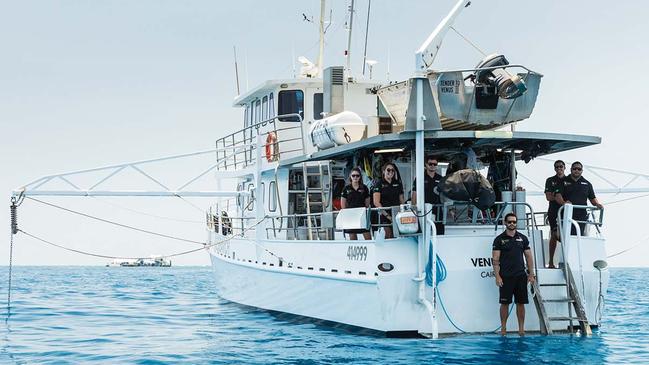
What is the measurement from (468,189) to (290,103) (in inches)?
317

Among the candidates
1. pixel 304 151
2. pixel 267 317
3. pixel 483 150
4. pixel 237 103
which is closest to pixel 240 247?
pixel 267 317

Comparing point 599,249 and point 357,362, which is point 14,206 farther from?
point 599,249

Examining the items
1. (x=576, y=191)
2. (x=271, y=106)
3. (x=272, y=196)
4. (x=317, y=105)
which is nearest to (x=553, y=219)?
(x=576, y=191)

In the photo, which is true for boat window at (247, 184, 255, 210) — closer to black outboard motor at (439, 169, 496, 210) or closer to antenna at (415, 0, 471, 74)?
antenna at (415, 0, 471, 74)

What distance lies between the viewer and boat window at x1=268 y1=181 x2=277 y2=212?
19.9 metres

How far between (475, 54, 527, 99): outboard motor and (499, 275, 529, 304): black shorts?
317cm

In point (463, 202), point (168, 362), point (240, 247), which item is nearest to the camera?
point (168, 362)

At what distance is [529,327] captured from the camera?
47.5 feet

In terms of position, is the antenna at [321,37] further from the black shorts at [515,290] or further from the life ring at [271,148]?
the black shorts at [515,290]

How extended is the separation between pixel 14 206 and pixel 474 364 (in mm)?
10832

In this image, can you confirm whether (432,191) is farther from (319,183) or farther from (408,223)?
(319,183)

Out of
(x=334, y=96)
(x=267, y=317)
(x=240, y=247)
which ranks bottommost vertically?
(x=267, y=317)

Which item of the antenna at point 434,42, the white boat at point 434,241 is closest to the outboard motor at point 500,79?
the white boat at point 434,241

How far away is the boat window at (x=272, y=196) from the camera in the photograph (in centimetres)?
1989
